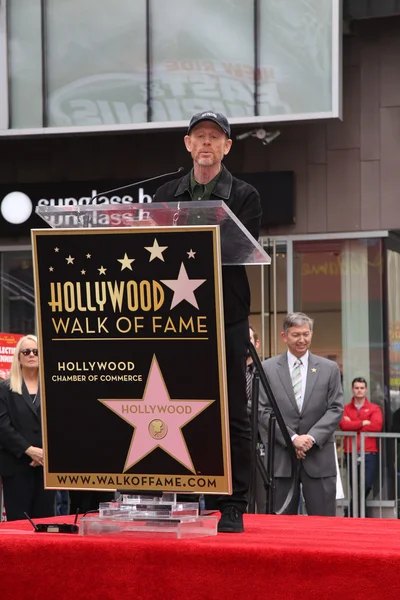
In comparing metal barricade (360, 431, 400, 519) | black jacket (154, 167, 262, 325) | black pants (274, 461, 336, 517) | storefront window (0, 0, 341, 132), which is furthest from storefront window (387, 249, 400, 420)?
black jacket (154, 167, 262, 325)

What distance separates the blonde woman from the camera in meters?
10.5

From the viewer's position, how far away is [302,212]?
19062 millimetres

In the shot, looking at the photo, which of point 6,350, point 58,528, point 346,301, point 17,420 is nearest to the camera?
point 58,528

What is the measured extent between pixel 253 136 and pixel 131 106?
1981 mm

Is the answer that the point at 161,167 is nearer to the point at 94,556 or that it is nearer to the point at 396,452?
the point at 396,452

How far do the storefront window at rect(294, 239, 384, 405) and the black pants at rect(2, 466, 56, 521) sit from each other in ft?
28.9

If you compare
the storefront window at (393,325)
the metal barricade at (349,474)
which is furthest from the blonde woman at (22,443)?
the storefront window at (393,325)

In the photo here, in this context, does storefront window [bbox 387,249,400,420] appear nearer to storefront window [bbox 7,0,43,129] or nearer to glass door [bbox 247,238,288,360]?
glass door [bbox 247,238,288,360]

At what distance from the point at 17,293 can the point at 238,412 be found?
600 inches

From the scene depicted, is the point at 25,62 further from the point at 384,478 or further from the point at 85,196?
the point at 384,478

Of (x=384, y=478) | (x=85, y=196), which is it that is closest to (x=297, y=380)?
(x=384, y=478)

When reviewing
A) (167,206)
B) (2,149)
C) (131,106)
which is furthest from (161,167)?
(167,206)

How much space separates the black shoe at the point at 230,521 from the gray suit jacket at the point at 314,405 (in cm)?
463

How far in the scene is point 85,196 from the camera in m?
19.6
